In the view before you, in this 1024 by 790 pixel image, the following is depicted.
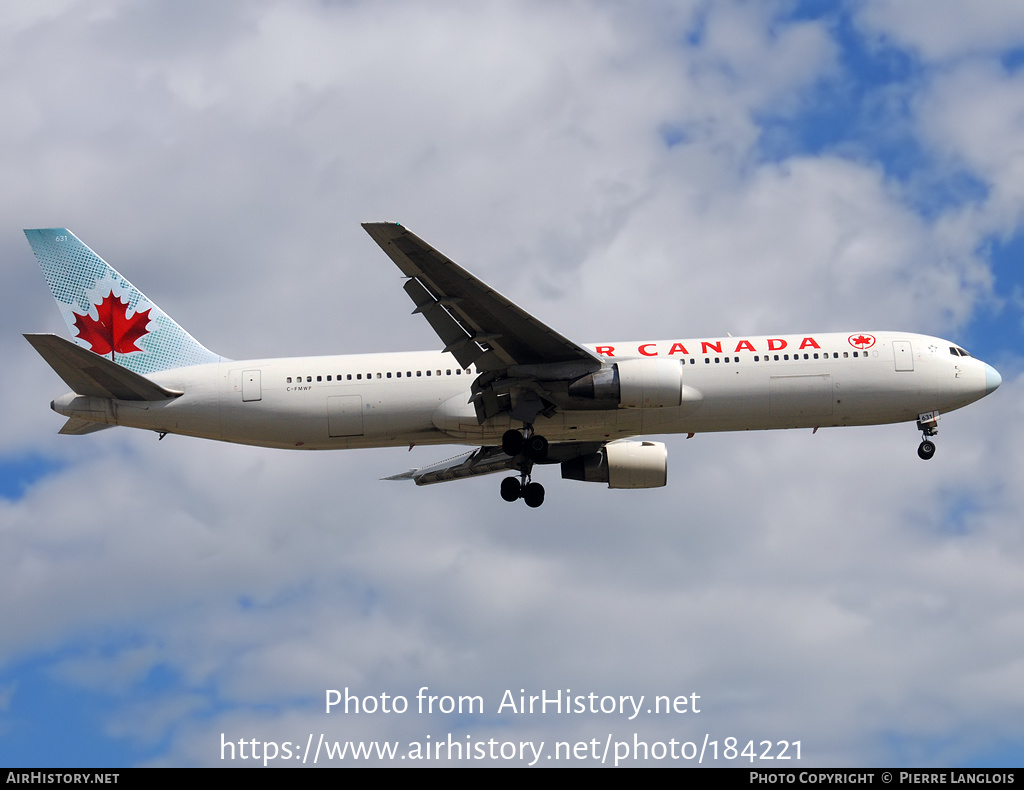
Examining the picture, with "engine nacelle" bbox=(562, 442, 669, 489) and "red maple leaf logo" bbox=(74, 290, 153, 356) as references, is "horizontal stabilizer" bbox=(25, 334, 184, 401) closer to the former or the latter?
"red maple leaf logo" bbox=(74, 290, 153, 356)

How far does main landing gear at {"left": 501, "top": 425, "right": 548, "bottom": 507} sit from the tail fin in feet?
36.0

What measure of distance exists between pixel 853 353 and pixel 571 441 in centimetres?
997

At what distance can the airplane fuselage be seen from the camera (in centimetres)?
3994

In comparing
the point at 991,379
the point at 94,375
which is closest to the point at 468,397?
the point at 94,375

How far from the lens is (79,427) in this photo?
4119cm

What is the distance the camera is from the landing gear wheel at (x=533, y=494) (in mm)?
42656

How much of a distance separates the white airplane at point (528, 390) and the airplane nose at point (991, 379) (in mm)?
56

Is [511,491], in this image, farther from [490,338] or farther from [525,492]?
[490,338]

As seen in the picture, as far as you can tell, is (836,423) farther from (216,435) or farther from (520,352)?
(216,435)

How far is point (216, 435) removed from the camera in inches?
1608

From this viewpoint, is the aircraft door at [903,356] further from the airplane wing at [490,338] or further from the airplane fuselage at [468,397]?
the airplane wing at [490,338]

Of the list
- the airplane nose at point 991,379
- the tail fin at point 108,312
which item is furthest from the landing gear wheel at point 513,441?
the airplane nose at point 991,379

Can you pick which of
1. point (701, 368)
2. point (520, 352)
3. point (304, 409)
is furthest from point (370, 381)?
point (701, 368)
